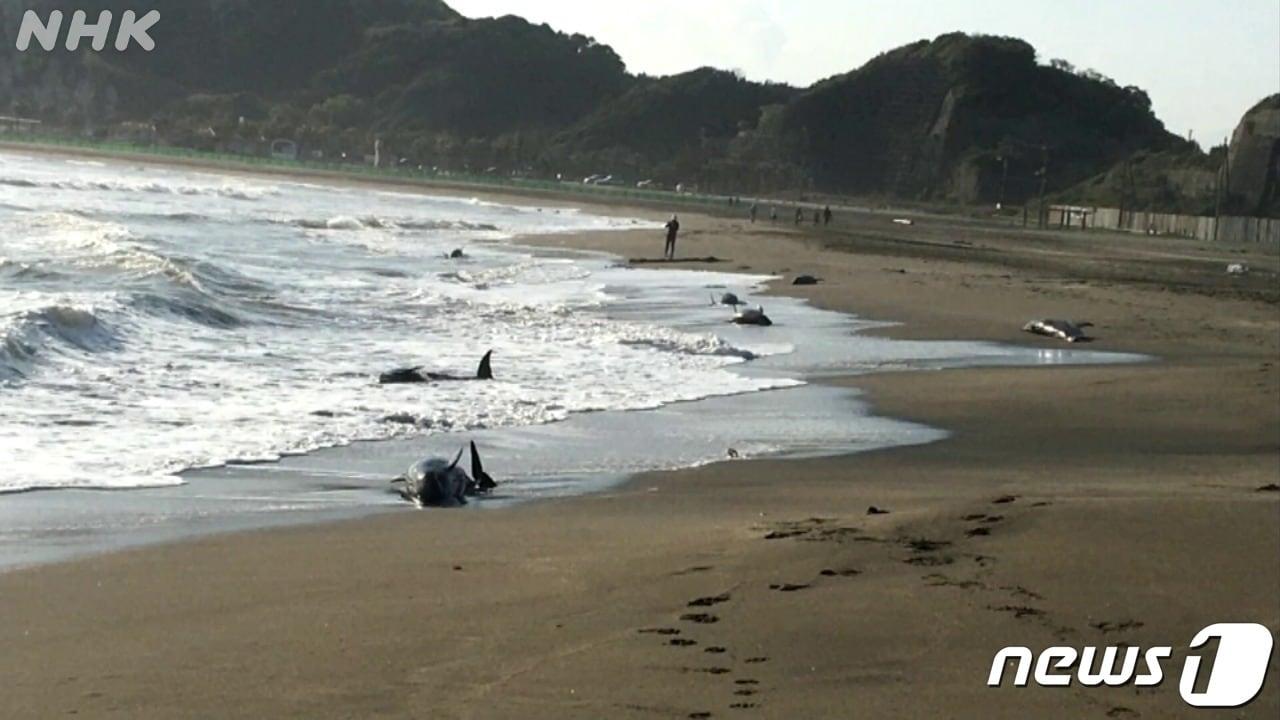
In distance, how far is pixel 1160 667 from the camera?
503 cm

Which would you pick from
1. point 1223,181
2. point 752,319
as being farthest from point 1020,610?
point 1223,181

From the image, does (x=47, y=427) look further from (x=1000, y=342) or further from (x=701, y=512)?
(x=1000, y=342)

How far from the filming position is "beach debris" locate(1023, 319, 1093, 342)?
64.5 feet

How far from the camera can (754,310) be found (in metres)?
20.7

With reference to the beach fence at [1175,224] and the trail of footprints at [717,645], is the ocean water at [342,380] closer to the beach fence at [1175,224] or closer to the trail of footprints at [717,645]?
the trail of footprints at [717,645]

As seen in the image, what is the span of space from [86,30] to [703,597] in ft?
570

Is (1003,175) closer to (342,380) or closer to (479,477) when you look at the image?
(342,380)

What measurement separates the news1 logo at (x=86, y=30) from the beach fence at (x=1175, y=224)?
8881 cm

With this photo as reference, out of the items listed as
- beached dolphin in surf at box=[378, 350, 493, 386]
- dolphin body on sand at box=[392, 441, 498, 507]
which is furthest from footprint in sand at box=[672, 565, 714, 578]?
beached dolphin in surf at box=[378, 350, 493, 386]

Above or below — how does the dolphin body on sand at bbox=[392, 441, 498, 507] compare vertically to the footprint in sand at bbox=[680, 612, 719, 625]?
below

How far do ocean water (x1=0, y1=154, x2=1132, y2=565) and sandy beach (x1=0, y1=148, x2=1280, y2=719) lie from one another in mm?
748

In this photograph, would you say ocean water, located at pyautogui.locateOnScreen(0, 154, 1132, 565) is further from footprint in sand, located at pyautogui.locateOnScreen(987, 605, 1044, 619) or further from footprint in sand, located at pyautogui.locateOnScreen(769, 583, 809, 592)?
footprint in sand, located at pyautogui.locateOnScreen(987, 605, 1044, 619)

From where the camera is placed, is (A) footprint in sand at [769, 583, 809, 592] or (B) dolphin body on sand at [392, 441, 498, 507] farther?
(B) dolphin body on sand at [392, 441, 498, 507]

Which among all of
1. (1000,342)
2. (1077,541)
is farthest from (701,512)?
(1000,342)
